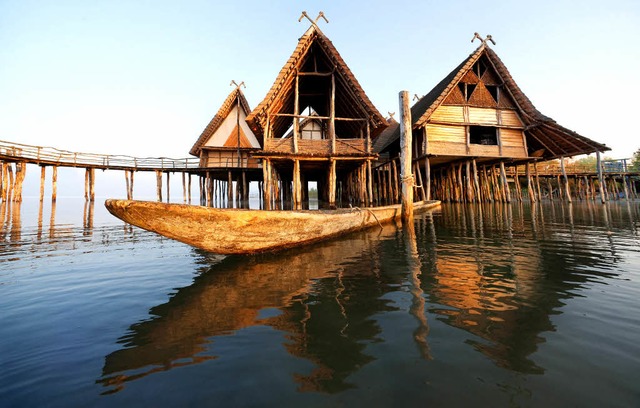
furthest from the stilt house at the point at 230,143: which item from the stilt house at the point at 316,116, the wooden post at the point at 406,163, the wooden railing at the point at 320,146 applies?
the wooden post at the point at 406,163

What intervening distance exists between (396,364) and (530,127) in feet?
62.1

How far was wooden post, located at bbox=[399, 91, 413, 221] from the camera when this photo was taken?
762 centimetres

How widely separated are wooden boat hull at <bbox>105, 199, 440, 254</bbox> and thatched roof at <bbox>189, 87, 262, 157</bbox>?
16953 mm

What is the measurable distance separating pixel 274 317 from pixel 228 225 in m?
1.54

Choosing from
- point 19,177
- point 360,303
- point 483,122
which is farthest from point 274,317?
point 19,177

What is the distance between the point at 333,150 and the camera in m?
10.9

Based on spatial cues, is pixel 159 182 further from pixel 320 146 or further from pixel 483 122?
pixel 483 122

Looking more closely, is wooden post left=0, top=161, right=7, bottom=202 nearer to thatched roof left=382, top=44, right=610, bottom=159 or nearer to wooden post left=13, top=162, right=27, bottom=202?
wooden post left=13, top=162, right=27, bottom=202

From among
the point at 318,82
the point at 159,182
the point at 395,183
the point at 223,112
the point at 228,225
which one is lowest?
the point at 228,225

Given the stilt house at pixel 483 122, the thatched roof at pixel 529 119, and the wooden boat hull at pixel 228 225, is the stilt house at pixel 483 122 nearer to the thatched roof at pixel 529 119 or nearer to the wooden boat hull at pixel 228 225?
the thatched roof at pixel 529 119

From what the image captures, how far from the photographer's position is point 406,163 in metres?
7.77

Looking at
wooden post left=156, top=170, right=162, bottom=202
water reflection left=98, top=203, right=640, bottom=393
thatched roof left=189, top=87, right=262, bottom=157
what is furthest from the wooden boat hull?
wooden post left=156, top=170, right=162, bottom=202

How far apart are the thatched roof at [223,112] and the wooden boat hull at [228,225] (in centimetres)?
1695

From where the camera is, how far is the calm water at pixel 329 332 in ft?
3.99
